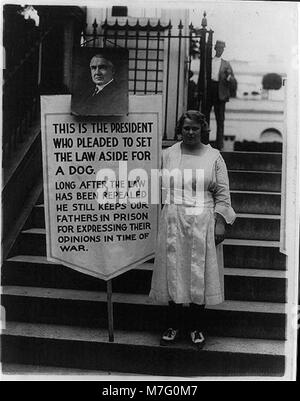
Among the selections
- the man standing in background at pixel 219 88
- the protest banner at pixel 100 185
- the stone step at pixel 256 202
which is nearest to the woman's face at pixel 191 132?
the protest banner at pixel 100 185

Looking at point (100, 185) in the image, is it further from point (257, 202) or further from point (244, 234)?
point (257, 202)

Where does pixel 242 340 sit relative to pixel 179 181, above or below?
below

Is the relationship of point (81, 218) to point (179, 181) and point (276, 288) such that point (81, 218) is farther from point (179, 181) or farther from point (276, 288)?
point (276, 288)

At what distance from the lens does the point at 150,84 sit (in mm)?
6898

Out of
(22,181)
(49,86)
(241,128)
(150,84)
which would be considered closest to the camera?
(22,181)

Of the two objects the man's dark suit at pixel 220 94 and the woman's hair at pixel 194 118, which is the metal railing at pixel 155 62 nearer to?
the man's dark suit at pixel 220 94

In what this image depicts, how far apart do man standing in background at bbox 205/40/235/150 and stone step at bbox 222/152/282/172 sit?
0.40 meters

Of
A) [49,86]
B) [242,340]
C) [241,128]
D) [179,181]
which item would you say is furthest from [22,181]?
[241,128]

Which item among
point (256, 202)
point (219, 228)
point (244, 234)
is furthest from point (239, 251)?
point (219, 228)

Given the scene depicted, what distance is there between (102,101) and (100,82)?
0.13 m

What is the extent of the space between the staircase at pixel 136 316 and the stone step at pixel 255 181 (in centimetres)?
48

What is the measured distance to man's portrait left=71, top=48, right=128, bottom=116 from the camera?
3650 millimetres
